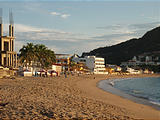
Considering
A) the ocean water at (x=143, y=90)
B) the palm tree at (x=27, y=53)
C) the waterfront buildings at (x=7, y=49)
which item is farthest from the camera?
the palm tree at (x=27, y=53)

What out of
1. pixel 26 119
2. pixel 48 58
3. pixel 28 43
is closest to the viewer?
pixel 26 119

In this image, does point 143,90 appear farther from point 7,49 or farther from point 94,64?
point 94,64

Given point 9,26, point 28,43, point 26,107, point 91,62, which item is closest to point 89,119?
point 26,107

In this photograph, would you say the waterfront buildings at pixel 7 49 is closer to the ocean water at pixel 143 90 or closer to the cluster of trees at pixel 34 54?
the cluster of trees at pixel 34 54

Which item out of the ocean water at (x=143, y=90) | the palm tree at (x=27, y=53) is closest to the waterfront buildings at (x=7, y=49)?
the palm tree at (x=27, y=53)

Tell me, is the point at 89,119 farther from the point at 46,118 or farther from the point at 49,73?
the point at 49,73

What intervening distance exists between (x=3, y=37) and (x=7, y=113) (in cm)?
3946

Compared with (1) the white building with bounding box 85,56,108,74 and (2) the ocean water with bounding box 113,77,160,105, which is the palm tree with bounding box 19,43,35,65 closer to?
(2) the ocean water with bounding box 113,77,160,105

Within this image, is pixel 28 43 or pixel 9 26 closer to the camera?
pixel 9 26

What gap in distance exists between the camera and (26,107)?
10.5 meters

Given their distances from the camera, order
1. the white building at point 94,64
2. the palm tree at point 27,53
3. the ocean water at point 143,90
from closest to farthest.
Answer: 1. the ocean water at point 143,90
2. the palm tree at point 27,53
3. the white building at point 94,64

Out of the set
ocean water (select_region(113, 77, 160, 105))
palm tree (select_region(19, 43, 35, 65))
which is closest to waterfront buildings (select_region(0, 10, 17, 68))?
palm tree (select_region(19, 43, 35, 65))

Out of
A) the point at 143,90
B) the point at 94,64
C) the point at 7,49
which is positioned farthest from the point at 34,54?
the point at 94,64

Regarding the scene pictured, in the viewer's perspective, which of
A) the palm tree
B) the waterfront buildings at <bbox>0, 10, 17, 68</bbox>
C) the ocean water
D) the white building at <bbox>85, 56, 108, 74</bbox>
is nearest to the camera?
the ocean water
